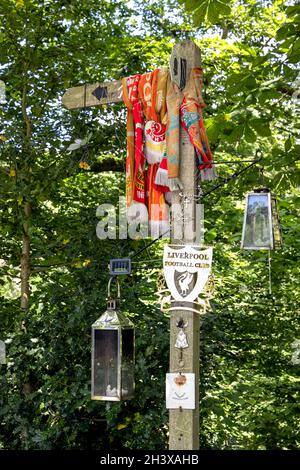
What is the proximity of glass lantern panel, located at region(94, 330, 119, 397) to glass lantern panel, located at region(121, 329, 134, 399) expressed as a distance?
4 centimetres

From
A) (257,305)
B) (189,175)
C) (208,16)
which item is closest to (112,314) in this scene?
(189,175)

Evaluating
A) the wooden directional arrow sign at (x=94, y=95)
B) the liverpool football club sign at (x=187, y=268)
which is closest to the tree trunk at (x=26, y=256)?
the wooden directional arrow sign at (x=94, y=95)

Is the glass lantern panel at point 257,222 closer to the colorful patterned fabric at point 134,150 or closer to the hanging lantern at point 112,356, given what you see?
the colorful patterned fabric at point 134,150

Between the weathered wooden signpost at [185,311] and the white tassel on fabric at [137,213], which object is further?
the white tassel on fabric at [137,213]

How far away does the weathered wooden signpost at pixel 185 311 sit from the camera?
381cm

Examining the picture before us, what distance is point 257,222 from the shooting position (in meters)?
4.16

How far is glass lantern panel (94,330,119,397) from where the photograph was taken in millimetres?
4133

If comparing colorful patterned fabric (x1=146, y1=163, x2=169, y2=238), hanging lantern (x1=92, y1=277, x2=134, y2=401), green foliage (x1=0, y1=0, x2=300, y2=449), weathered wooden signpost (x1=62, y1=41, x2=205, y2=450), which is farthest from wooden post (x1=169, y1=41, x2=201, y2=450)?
green foliage (x1=0, y1=0, x2=300, y2=449)

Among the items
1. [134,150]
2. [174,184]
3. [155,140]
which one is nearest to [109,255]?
[134,150]

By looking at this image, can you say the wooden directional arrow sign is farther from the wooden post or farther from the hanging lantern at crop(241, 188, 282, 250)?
the hanging lantern at crop(241, 188, 282, 250)

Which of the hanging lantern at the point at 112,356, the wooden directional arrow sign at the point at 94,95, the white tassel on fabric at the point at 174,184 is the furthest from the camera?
the wooden directional arrow sign at the point at 94,95

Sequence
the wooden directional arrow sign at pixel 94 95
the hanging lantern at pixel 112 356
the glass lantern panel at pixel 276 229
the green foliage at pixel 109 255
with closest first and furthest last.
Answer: the hanging lantern at pixel 112 356 < the glass lantern panel at pixel 276 229 < the wooden directional arrow sign at pixel 94 95 < the green foliage at pixel 109 255

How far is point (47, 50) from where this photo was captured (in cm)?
679

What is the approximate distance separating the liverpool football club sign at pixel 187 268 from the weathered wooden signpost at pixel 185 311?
0.17 ft
